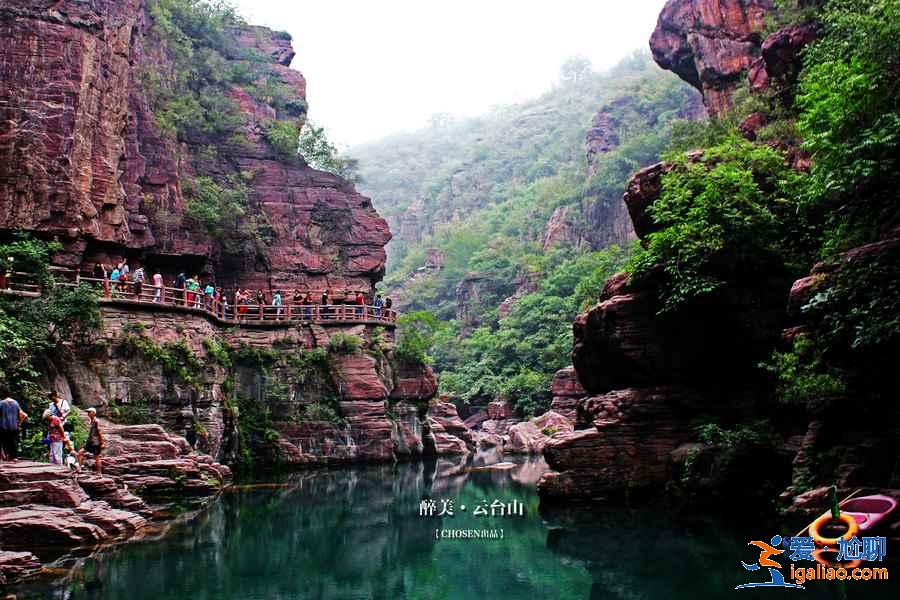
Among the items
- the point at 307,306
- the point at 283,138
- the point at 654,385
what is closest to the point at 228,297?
the point at 307,306

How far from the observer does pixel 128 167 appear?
25453 millimetres

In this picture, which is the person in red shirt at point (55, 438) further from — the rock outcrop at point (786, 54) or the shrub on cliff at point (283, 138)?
the shrub on cliff at point (283, 138)

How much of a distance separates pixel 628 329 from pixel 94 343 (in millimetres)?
12904

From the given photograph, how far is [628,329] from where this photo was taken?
1719 cm

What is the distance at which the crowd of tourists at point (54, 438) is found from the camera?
41.3 feet

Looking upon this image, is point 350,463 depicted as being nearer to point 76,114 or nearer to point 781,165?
point 76,114

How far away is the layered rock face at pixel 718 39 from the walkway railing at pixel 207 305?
562 inches

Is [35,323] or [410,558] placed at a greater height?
[35,323]

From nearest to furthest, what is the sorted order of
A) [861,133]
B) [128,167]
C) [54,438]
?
[861,133] → [54,438] → [128,167]

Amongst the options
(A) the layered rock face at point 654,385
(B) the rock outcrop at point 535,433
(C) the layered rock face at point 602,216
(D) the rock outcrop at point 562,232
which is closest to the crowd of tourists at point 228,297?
(B) the rock outcrop at point 535,433

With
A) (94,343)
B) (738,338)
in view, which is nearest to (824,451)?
(738,338)

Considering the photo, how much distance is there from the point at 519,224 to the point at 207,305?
4770cm

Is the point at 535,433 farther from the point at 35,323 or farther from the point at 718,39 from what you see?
the point at 35,323

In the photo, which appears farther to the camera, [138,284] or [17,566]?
[138,284]
